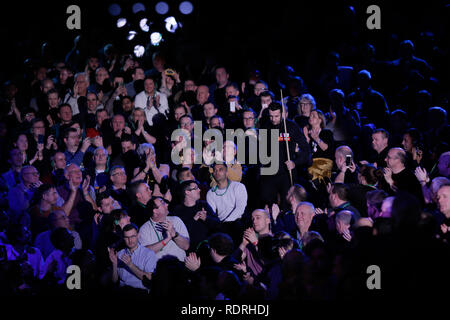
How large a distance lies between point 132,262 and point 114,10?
680 cm

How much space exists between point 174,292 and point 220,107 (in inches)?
149

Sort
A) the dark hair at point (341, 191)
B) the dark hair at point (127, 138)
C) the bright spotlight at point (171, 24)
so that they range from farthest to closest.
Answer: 1. the bright spotlight at point (171, 24)
2. the dark hair at point (127, 138)
3. the dark hair at point (341, 191)

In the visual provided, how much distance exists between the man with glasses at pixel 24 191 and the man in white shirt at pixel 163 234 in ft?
5.66

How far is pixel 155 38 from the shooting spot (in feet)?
32.4

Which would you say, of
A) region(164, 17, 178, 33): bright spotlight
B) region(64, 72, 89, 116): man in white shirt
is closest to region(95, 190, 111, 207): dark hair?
region(64, 72, 89, 116): man in white shirt

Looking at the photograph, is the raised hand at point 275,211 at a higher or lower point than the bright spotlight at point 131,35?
lower

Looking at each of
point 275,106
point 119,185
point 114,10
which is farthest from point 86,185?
point 114,10

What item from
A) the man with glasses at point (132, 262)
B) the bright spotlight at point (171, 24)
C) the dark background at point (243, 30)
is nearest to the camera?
the man with glasses at point (132, 262)

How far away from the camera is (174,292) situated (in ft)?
14.9

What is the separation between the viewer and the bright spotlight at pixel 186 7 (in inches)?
420

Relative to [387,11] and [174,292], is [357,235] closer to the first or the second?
[174,292]

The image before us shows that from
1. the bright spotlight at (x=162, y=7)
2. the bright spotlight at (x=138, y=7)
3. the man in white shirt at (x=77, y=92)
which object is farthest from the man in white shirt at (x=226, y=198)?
the bright spotlight at (x=138, y=7)

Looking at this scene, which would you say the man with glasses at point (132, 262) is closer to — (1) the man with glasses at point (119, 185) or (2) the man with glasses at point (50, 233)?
(2) the man with glasses at point (50, 233)

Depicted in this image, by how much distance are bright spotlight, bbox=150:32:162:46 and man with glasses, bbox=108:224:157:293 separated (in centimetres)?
518
